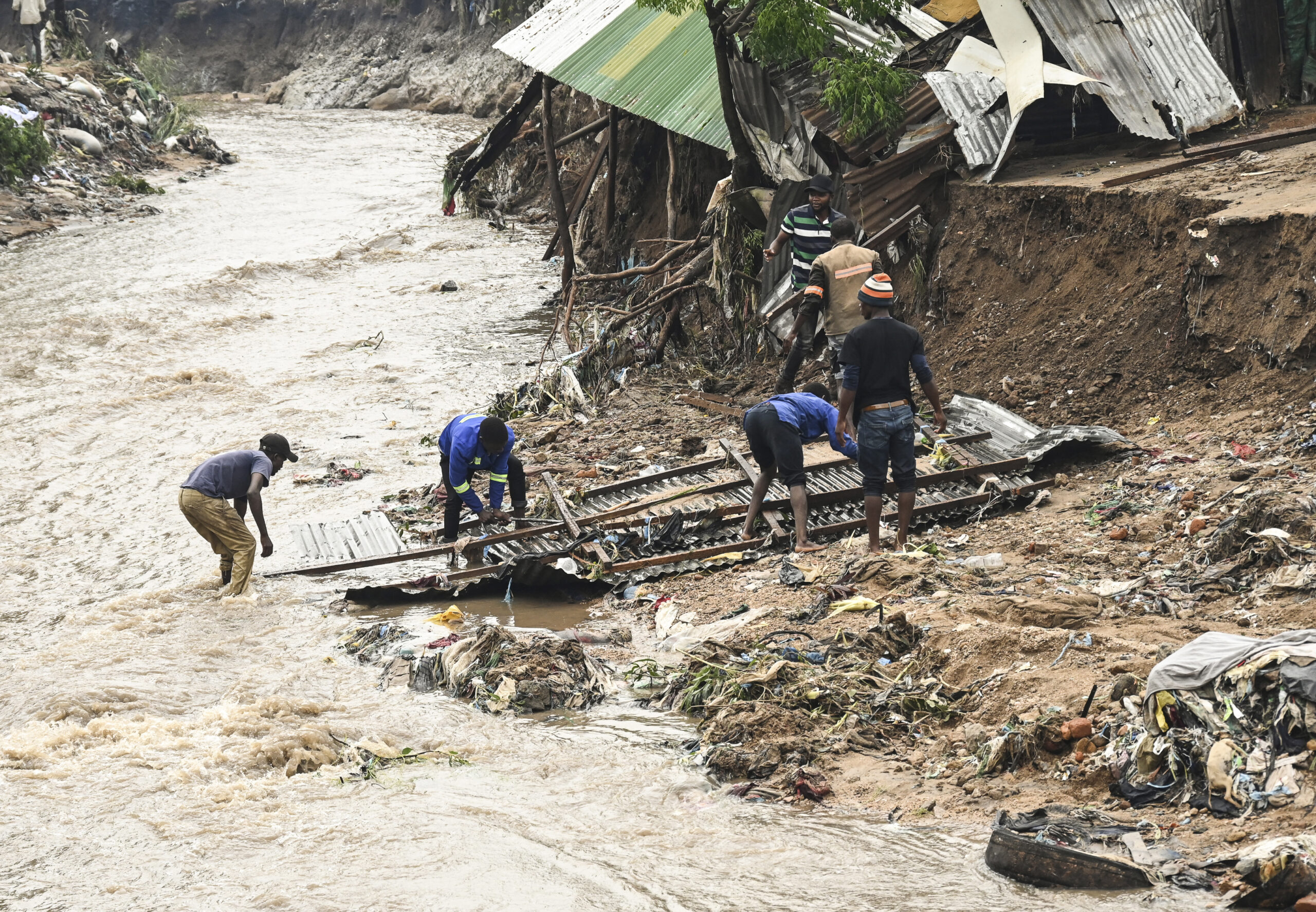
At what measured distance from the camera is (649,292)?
515 inches

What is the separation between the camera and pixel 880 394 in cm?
653

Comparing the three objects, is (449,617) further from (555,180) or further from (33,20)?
(33,20)

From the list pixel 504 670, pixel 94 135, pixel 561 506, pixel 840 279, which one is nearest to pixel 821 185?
pixel 840 279

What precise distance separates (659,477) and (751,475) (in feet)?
2.39

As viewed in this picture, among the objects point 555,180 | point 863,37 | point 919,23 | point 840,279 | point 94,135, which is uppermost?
point 94,135

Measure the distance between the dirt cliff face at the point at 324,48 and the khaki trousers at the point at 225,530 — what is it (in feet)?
92.1

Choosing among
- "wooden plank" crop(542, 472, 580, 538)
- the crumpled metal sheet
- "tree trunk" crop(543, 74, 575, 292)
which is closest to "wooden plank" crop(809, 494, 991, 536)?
the crumpled metal sheet

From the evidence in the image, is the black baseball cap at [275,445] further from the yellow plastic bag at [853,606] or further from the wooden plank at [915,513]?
the yellow plastic bag at [853,606]

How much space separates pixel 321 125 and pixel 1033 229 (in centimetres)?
3177

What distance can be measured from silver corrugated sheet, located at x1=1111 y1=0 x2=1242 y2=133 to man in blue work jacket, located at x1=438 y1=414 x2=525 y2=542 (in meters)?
6.10

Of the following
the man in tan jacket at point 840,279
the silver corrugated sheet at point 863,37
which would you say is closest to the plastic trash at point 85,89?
the silver corrugated sheet at point 863,37

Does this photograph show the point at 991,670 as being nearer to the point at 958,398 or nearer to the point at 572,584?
the point at 572,584

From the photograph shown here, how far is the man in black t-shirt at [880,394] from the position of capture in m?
6.44

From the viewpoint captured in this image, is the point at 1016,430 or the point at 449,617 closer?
the point at 449,617
